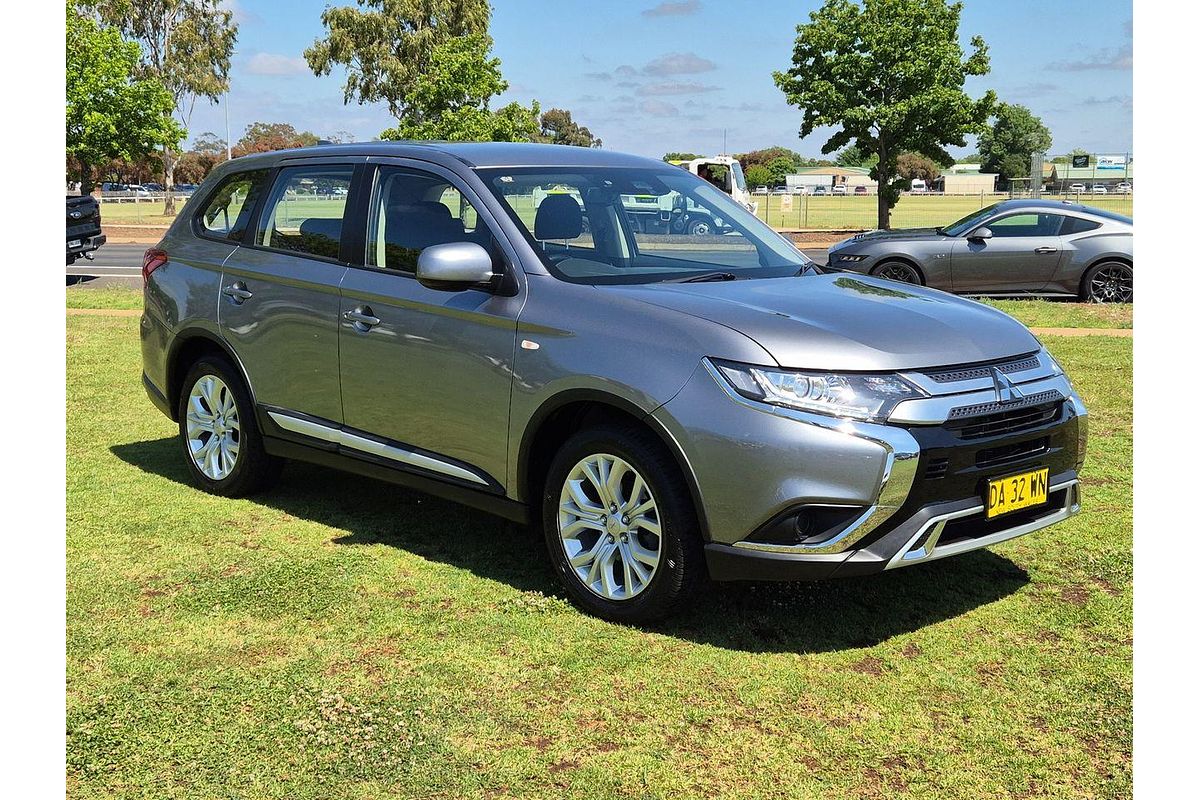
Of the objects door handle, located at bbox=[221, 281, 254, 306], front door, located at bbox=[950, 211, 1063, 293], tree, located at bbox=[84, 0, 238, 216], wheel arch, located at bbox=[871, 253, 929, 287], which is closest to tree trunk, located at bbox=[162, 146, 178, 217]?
tree, located at bbox=[84, 0, 238, 216]

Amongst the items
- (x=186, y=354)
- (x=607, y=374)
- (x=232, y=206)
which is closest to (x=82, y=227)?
(x=186, y=354)

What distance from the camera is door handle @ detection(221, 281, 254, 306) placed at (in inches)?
248

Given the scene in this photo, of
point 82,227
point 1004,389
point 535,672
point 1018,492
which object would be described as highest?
point 82,227

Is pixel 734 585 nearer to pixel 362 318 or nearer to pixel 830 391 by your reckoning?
pixel 830 391

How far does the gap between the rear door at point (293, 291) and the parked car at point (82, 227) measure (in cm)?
1772

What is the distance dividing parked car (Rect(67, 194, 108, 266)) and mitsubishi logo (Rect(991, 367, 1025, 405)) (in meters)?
21.1

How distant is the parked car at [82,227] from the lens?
2247 cm

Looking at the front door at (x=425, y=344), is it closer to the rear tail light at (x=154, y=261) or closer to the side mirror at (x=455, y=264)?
the side mirror at (x=455, y=264)

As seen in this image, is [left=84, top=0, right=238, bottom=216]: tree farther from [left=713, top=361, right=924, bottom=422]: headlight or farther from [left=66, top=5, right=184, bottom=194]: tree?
[left=713, top=361, right=924, bottom=422]: headlight

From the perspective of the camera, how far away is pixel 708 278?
5.14 m

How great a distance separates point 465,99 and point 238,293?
3288 centimetres

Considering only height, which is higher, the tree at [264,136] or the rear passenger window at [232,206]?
the tree at [264,136]

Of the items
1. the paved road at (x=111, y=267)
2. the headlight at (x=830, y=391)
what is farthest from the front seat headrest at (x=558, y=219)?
the paved road at (x=111, y=267)

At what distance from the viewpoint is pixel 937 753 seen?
12.2 ft
